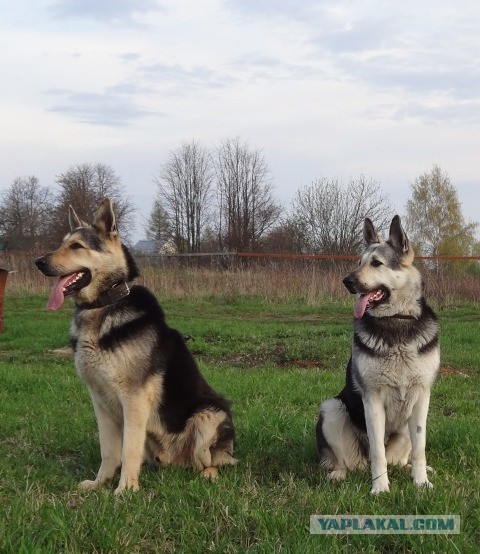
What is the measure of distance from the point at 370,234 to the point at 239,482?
2.24 meters

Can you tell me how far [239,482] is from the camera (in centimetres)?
418

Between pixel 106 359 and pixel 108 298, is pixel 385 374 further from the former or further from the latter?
pixel 108 298

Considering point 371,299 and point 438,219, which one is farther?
point 438,219

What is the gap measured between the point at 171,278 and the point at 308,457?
17819mm

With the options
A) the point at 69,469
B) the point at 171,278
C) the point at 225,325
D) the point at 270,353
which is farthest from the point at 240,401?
the point at 171,278

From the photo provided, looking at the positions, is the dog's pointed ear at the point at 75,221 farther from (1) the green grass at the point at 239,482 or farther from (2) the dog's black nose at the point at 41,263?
(1) the green grass at the point at 239,482

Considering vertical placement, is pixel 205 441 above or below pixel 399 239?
below

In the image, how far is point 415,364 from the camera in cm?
423

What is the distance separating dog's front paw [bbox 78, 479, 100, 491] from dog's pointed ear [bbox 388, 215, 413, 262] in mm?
2836

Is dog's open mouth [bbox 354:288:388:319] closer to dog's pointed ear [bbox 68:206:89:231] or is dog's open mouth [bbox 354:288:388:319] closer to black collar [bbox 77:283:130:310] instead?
black collar [bbox 77:283:130:310]

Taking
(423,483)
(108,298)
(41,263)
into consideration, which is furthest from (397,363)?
(41,263)

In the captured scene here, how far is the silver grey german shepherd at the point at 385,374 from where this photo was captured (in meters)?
4.23

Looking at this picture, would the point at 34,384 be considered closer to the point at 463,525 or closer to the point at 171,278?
the point at 463,525

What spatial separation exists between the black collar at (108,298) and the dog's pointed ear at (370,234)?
2.02 m
